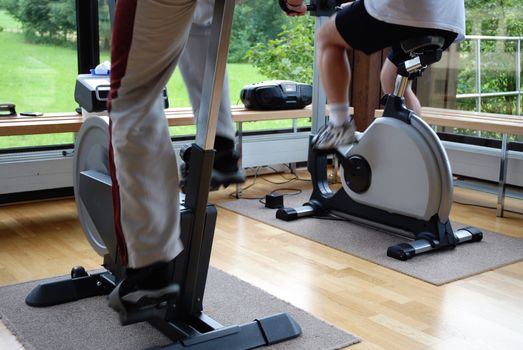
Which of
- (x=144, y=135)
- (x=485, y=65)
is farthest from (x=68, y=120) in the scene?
(x=485, y=65)

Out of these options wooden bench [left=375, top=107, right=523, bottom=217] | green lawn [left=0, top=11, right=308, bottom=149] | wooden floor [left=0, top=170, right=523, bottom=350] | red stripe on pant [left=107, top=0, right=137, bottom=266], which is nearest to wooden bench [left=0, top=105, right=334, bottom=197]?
green lawn [left=0, top=11, right=308, bottom=149]

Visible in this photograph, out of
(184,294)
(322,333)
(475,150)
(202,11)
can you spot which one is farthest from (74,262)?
(475,150)

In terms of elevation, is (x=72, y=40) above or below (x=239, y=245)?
above

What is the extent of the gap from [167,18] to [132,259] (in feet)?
1.94

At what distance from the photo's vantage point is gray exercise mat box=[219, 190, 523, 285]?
3006 millimetres

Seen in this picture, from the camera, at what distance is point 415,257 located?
3.19 meters

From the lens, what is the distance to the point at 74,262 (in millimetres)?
3053

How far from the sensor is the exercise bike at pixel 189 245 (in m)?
Answer: 1.92

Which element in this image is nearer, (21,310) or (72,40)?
(21,310)

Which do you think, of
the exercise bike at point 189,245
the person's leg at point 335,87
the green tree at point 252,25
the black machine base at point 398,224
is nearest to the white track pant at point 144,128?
the exercise bike at point 189,245

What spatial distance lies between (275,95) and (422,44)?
1747 mm

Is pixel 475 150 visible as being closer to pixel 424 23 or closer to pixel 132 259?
pixel 424 23

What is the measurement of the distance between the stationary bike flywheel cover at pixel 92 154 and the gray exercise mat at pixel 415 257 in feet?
3.98

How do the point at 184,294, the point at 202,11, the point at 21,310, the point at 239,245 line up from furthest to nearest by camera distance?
the point at 239,245, the point at 21,310, the point at 184,294, the point at 202,11
